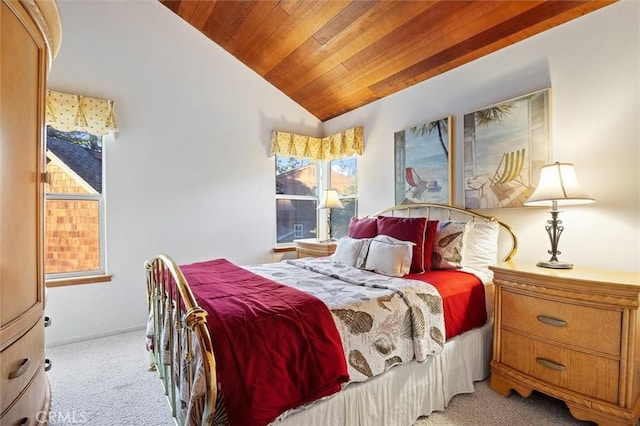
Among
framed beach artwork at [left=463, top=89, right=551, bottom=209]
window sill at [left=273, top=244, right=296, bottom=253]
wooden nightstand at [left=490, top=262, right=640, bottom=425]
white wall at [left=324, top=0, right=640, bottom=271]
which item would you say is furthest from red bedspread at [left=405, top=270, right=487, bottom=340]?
window sill at [left=273, top=244, right=296, bottom=253]

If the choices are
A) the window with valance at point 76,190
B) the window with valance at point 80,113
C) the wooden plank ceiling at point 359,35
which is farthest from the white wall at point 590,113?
the window with valance at point 76,190

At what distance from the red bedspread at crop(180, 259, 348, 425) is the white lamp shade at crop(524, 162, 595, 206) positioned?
154cm

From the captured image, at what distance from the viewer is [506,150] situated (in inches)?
95.6

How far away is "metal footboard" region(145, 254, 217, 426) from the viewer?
1023mm

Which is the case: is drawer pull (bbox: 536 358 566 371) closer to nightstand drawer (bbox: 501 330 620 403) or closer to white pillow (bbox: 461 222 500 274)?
nightstand drawer (bbox: 501 330 620 403)

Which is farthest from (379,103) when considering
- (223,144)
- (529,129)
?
(223,144)

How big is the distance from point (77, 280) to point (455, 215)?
3.52 metres

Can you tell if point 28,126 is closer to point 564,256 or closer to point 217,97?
point 217,97

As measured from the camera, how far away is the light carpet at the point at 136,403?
1.74 meters

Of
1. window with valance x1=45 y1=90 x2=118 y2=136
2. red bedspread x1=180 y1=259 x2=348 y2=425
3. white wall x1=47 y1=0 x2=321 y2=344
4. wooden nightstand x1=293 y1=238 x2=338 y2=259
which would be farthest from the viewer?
wooden nightstand x1=293 y1=238 x2=338 y2=259

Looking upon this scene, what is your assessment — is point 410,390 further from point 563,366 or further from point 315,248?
point 315,248

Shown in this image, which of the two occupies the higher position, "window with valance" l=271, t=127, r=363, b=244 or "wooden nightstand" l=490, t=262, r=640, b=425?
"window with valance" l=271, t=127, r=363, b=244

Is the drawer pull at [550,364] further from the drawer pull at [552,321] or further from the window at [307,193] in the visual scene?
the window at [307,193]

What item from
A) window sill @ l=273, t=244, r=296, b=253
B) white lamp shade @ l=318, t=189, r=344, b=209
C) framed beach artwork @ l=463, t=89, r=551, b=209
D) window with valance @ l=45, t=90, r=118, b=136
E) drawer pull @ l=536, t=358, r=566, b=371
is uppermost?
window with valance @ l=45, t=90, r=118, b=136
